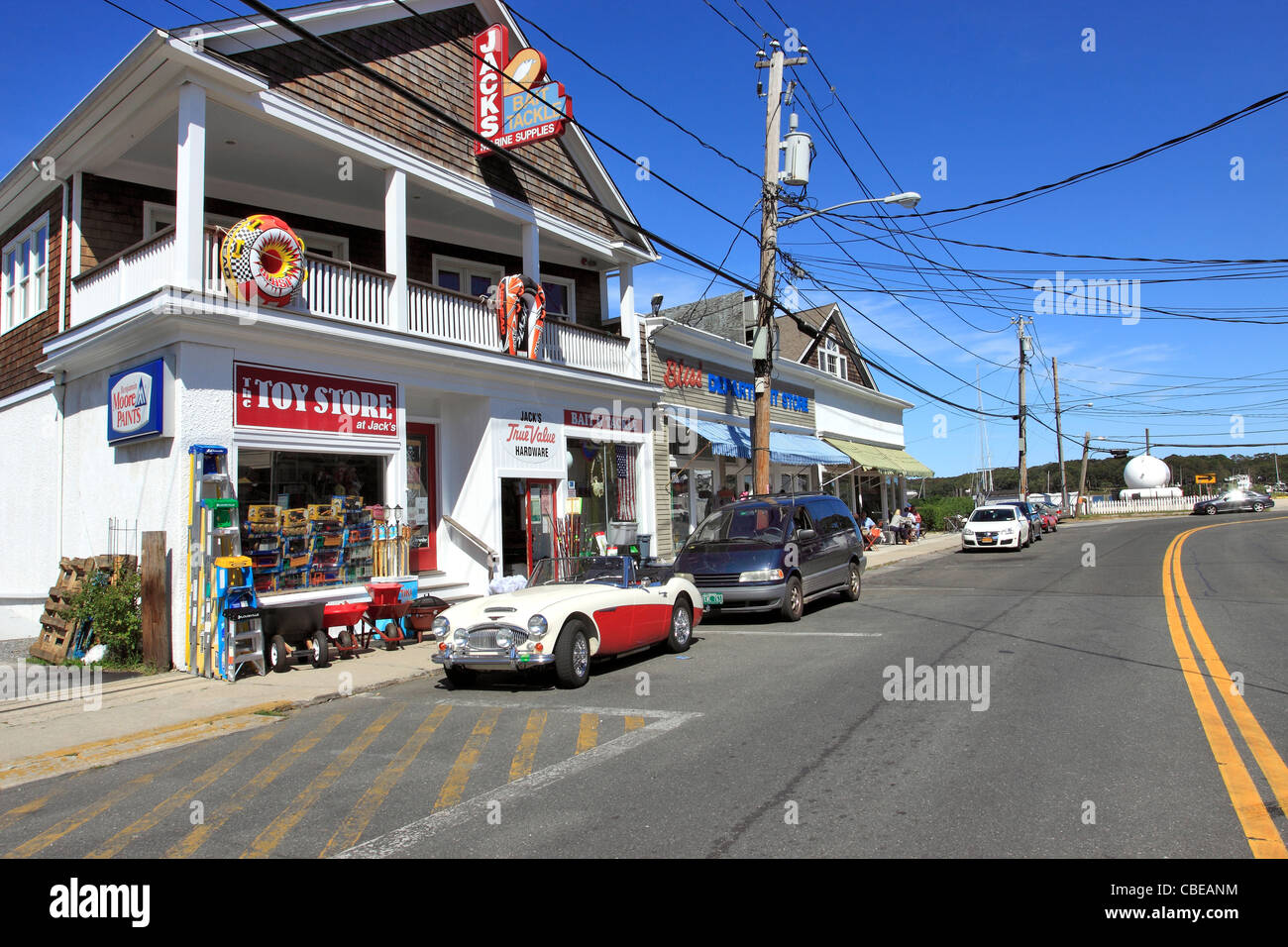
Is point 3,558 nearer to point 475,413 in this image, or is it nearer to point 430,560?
point 430,560

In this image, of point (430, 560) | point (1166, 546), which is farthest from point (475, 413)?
point (1166, 546)

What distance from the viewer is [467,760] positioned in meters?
6.23

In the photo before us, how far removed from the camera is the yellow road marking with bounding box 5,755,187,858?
15.8ft

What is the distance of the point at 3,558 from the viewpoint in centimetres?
1382

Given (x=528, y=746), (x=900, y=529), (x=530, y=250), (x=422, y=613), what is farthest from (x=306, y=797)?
(x=900, y=529)

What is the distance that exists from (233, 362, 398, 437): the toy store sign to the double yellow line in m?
10.3

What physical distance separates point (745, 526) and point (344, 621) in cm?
629

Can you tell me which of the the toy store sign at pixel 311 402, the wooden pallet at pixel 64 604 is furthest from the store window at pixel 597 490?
the wooden pallet at pixel 64 604

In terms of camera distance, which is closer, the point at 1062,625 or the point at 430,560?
the point at 1062,625

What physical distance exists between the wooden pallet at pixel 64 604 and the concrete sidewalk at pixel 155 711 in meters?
0.45

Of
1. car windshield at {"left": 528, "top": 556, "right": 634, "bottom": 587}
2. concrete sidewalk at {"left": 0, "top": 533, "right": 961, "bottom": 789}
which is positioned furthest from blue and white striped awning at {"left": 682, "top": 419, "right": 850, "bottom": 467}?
concrete sidewalk at {"left": 0, "top": 533, "right": 961, "bottom": 789}

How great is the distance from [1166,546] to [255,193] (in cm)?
2625

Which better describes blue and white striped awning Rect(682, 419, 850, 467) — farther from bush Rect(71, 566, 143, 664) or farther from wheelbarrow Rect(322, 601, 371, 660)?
bush Rect(71, 566, 143, 664)

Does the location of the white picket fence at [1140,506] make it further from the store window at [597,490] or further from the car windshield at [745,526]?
the car windshield at [745,526]
